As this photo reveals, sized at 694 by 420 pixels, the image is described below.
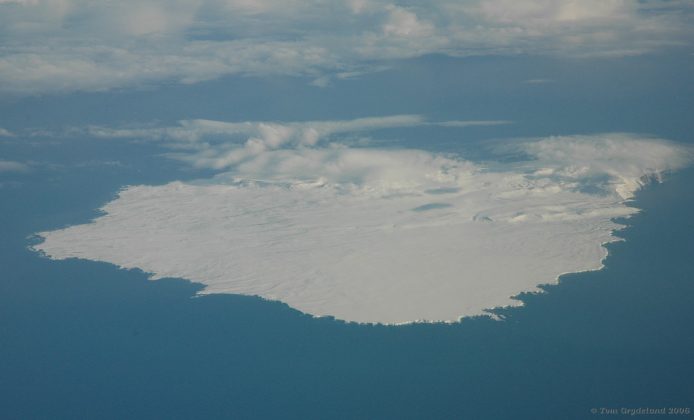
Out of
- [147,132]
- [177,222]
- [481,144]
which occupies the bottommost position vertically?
[177,222]

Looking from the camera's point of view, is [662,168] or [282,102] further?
[282,102]

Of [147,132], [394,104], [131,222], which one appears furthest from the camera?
[394,104]

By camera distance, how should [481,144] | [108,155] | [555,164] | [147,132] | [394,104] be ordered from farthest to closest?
[394,104] → [147,132] → [108,155] → [481,144] → [555,164]

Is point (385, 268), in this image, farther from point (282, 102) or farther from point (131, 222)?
point (282, 102)

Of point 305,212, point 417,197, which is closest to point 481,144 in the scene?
point 417,197

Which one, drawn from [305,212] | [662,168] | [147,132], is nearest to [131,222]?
[305,212]

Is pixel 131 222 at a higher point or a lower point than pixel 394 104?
lower
